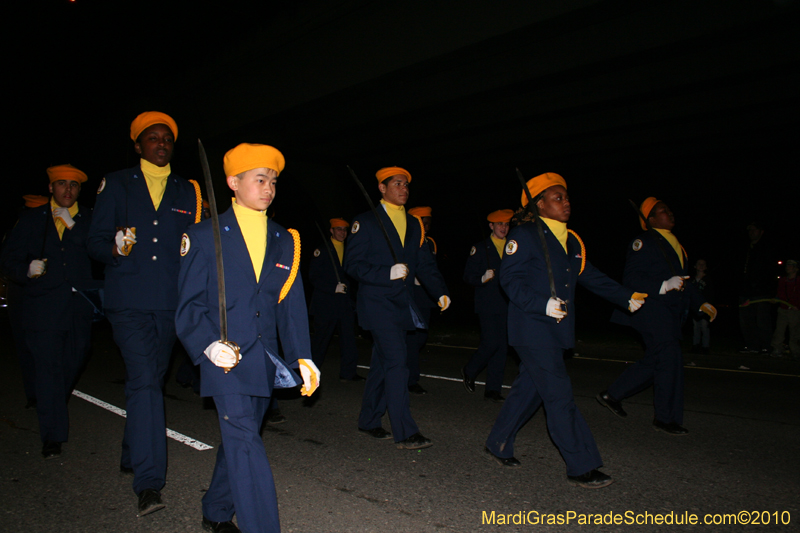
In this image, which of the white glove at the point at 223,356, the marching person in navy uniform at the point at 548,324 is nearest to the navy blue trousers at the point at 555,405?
the marching person in navy uniform at the point at 548,324

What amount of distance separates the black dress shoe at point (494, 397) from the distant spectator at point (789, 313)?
5.80 metres

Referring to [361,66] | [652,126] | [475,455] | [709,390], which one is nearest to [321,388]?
[475,455]

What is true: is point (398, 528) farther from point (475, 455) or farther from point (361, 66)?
point (361, 66)

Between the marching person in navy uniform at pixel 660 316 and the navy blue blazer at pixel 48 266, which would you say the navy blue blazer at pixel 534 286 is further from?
the navy blue blazer at pixel 48 266

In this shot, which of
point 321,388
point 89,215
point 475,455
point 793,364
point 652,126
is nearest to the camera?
point 475,455

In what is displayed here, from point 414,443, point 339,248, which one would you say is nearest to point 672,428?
point 414,443

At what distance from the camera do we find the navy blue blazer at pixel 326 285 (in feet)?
27.0

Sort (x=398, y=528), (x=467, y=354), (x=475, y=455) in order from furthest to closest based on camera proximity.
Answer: (x=467, y=354) < (x=475, y=455) < (x=398, y=528)

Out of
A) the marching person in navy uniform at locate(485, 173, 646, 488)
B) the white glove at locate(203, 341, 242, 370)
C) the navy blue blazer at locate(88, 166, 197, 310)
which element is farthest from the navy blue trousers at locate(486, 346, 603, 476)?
the navy blue blazer at locate(88, 166, 197, 310)

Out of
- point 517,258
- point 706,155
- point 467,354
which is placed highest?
point 706,155

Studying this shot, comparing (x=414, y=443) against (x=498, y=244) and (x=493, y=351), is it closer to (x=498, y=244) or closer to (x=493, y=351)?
(x=493, y=351)

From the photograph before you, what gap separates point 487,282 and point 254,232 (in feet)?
14.4

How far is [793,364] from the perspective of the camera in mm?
8969

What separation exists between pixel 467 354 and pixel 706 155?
1504 centimetres
